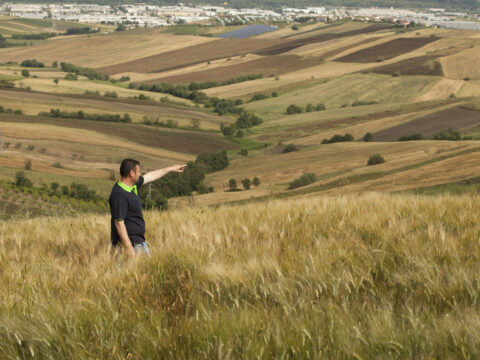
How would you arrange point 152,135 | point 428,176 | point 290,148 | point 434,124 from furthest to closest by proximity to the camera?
point 152,135, point 434,124, point 290,148, point 428,176

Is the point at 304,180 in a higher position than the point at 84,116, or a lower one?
lower

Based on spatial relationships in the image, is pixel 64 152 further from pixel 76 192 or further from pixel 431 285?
pixel 431 285

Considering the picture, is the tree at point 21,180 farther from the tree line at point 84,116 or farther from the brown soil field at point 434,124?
the brown soil field at point 434,124

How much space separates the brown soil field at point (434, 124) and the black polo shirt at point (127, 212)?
8093 centimetres

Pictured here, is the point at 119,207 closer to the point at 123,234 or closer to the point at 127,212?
the point at 127,212

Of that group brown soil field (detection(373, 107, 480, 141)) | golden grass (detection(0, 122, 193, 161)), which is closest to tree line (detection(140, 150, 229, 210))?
golden grass (detection(0, 122, 193, 161))

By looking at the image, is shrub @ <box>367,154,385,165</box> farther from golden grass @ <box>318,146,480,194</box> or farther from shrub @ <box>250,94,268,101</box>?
shrub @ <box>250,94,268,101</box>

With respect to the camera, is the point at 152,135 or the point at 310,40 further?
the point at 310,40

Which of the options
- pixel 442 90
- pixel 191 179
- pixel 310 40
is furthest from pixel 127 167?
pixel 310 40

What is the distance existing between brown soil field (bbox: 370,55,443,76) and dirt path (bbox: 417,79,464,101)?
564cm

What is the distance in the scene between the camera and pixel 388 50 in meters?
159

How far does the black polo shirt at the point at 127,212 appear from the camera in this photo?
6262 mm

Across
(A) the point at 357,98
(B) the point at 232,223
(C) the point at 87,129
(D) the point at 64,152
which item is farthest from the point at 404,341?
(A) the point at 357,98

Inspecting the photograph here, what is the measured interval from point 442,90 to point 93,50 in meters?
116
